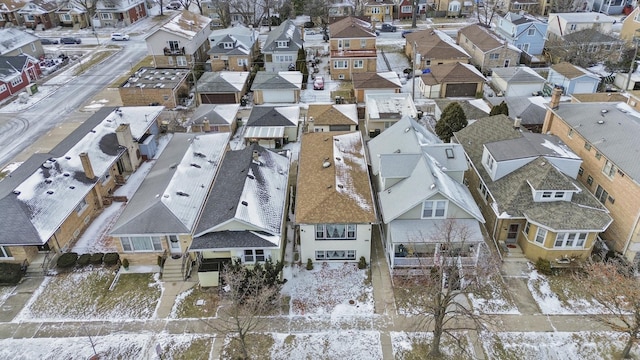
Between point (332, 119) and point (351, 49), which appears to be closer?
point (332, 119)

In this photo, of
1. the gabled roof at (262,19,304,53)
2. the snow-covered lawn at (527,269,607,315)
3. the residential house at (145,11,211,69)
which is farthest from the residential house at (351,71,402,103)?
the snow-covered lawn at (527,269,607,315)

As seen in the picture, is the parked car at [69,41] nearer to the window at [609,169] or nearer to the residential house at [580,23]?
the residential house at [580,23]

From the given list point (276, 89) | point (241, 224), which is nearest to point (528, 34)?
point (276, 89)

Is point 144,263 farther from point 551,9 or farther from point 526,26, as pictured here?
point 551,9

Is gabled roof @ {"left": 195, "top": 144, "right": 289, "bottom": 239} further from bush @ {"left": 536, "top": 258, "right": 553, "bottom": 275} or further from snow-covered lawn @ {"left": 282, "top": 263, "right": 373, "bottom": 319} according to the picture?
bush @ {"left": 536, "top": 258, "right": 553, "bottom": 275}

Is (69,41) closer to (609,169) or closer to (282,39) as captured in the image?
(282,39)
